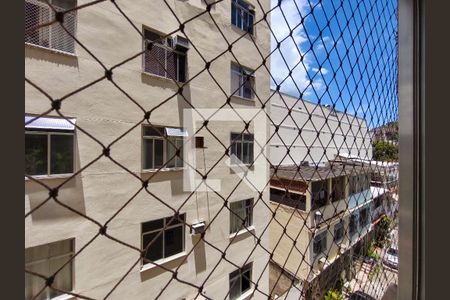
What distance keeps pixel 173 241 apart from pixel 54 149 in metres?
1.43

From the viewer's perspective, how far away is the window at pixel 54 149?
1.50 m

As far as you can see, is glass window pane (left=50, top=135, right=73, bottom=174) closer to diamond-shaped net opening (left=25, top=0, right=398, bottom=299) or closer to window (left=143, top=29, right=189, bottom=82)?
diamond-shaped net opening (left=25, top=0, right=398, bottom=299)

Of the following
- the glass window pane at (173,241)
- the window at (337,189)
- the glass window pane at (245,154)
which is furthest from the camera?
the glass window pane at (245,154)

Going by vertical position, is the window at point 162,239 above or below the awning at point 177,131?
below

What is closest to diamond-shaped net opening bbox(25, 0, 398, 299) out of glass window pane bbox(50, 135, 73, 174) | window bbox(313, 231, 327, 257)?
glass window pane bbox(50, 135, 73, 174)

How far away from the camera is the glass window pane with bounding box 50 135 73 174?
1.62 m

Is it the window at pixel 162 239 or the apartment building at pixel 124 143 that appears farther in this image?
the window at pixel 162 239

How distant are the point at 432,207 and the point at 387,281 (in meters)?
0.68

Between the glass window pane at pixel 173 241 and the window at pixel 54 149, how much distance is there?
1.15 meters

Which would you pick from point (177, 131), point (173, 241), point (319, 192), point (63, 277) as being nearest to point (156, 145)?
point (177, 131)

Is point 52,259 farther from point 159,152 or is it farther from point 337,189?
point 337,189

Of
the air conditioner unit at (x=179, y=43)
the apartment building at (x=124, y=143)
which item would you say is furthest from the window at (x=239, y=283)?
the air conditioner unit at (x=179, y=43)

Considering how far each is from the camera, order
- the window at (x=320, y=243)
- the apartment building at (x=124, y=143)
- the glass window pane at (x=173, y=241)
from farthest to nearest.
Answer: the window at (x=320, y=243) → the glass window pane at (x=173, y=241) → the apartment building at (x=124, y=143)

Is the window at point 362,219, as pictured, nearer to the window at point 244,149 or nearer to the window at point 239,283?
the window at point 244,149
